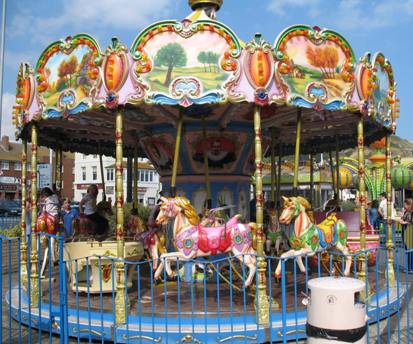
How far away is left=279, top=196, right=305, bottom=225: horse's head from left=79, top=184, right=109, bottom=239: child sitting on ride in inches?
180

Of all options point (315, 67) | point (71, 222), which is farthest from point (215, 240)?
point (71, 222)

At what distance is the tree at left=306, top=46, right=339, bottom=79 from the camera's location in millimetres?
6633

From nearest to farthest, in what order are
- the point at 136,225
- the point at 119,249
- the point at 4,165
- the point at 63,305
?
the point at 63,305
the point at 119,249
the point at 136,225
the point at 4,165

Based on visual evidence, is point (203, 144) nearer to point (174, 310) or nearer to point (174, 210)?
point (174, 210)

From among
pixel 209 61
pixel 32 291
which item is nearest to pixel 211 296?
pixel 32 291

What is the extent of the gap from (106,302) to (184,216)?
5.30 feet

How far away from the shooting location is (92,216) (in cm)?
1029

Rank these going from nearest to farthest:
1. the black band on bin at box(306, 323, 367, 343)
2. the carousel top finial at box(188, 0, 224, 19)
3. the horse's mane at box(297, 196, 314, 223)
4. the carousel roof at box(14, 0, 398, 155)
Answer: the black band on bin at box(306, 323, 367, 343), the carousel roof at box(14, 0, 398, 155), the horse's mane at box(297, 196, 314, 223), the carousel top finial at box(188, 0, 224, 19)

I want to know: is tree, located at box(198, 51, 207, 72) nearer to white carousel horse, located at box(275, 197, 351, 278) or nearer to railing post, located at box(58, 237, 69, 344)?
white carousel horse, located at box(275, 197, 351, 278)

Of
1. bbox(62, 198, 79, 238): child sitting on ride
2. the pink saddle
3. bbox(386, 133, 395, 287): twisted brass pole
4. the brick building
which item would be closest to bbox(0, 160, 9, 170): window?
the brick building

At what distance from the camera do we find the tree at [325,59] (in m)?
6.63

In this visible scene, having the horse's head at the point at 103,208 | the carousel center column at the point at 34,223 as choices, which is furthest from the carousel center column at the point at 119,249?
the horse's head at the point at 103,208

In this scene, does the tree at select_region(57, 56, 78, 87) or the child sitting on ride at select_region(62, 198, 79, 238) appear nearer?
the tree at select_region(57, 56, 78, 87)

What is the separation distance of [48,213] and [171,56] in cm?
443
